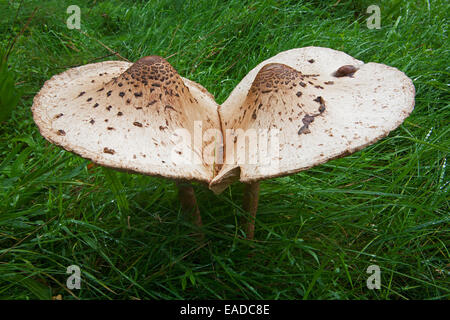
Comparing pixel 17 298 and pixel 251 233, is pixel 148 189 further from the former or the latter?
pixel 17 298

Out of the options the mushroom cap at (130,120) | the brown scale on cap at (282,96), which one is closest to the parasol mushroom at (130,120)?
the mushroom cap at (130,120)

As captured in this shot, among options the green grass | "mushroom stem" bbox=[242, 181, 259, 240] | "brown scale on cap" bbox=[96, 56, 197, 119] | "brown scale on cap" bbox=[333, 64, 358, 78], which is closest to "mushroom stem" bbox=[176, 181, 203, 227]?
the green grass

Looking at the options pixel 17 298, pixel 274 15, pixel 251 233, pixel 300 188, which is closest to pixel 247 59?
pixel 274 15

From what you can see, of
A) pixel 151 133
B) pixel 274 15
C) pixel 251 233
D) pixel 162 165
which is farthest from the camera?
pixel 274 15

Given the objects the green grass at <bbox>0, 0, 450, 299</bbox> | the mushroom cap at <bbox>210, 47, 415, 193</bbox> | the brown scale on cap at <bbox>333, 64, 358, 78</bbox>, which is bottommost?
the green grass at <bbox>0, 0, 450, 299</bbox>

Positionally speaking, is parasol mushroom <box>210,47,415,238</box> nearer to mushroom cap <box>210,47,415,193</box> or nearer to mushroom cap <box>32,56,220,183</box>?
Result: mushroom cap <box>210,47,415,193</box>

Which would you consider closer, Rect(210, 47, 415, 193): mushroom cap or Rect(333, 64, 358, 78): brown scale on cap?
Rect(210, 47, 415, 193): mushroom cap

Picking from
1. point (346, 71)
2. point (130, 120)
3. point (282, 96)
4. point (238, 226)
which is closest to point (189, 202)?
point (238, 226)
